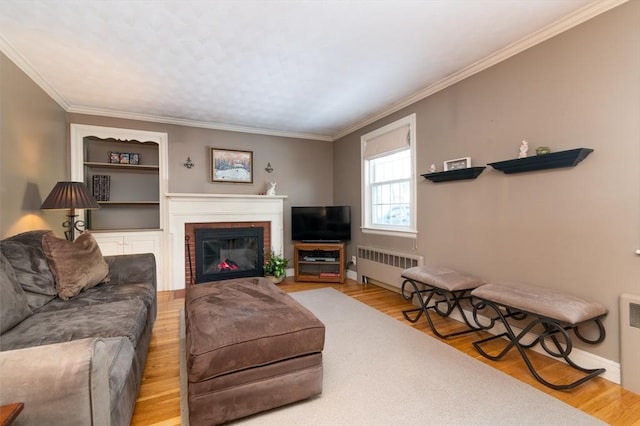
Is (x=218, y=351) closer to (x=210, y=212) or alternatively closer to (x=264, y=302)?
(x=264, y=302)

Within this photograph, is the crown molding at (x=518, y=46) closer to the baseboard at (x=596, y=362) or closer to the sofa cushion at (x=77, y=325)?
the baseboard at (x=596, y=362)

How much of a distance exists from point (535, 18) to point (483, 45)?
390 millimetres

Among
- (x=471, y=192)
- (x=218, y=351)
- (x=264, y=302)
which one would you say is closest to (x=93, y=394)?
(x=218, y=351)

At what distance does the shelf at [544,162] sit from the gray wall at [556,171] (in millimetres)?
61

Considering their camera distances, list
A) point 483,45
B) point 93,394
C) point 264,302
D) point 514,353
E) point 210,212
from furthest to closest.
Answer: point 210,212 → point 483,45 → point 514,353 → point 264,302 → point 93,394

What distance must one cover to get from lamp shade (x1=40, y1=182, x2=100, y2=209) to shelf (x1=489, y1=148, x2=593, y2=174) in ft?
12.5

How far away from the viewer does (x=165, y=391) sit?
6.00ft

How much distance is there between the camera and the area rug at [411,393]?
1.55 metres

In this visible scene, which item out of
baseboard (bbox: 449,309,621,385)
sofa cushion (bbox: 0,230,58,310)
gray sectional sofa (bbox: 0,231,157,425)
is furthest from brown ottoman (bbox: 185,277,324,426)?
baseboard (bbox: 449,309,621,385)

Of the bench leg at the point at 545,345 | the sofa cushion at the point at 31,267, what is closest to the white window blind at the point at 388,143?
the bench leg at the point at 545,345

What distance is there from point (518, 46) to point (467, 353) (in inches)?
98.4

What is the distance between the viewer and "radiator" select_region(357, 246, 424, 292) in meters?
3.56

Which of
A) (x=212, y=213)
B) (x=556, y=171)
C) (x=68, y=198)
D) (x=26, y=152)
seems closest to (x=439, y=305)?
(x=556, y=171)

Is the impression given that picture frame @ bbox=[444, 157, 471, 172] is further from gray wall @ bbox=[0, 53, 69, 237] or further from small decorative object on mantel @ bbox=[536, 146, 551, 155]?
gray wall @ bbox=[0, 53, 69, 237]
